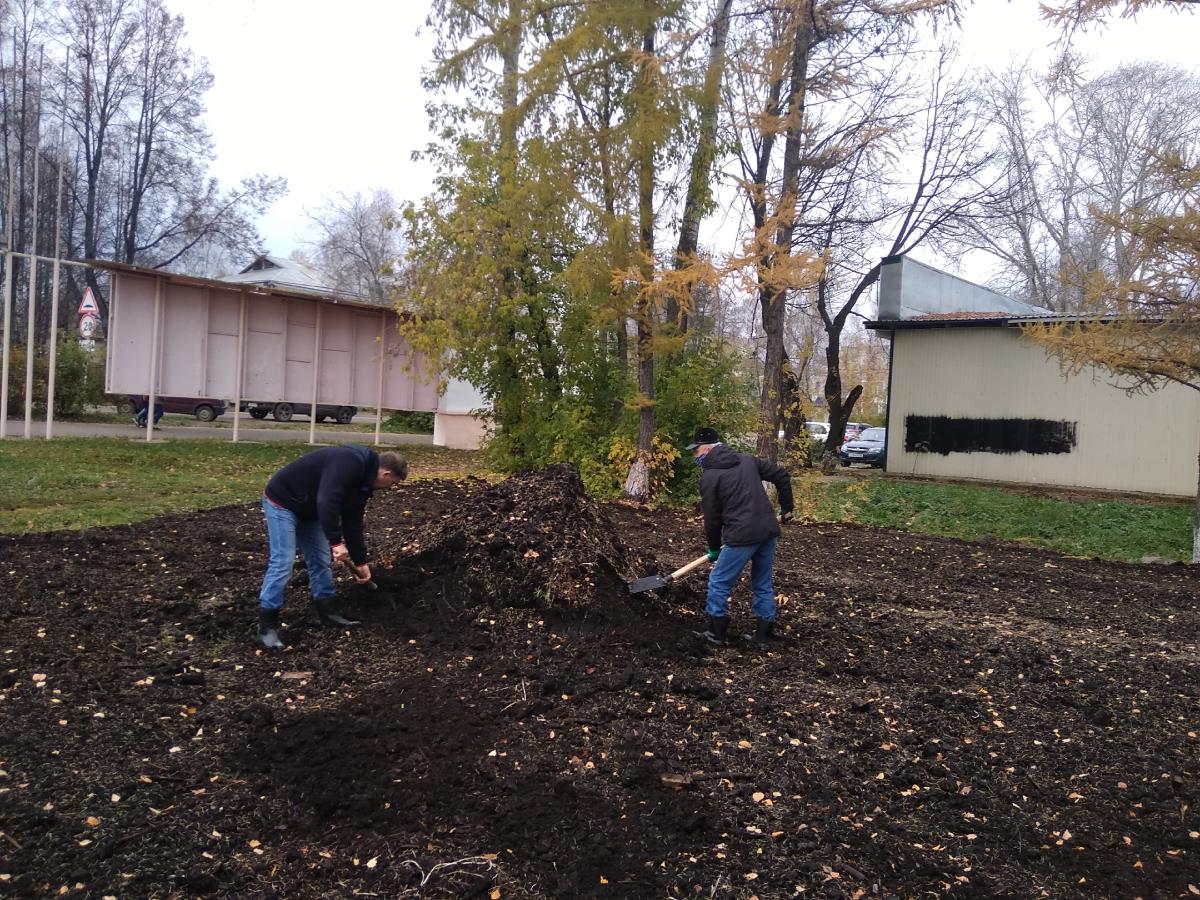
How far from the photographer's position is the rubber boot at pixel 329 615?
5621 millimetres

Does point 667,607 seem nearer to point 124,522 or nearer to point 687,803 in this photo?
point 687,803

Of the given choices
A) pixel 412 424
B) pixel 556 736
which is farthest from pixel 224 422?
pixel 556 736

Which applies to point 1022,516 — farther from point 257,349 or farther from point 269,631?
point 257,349

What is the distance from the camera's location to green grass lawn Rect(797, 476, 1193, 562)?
11.8m

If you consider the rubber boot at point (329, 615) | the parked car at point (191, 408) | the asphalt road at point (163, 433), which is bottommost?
the rubber boot at point (329, 615)

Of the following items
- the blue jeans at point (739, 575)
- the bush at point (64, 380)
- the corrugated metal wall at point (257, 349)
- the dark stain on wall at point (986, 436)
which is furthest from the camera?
the bush at point (64, 380)

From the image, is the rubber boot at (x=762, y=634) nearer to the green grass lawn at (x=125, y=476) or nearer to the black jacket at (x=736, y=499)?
the black jacket at (x=736, y=499)

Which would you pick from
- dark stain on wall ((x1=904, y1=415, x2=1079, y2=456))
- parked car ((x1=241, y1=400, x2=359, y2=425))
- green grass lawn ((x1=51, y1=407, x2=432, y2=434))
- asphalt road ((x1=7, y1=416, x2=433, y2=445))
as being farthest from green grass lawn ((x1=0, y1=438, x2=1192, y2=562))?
parked car ((x1=241, y1=400, x2=359, y2=425))

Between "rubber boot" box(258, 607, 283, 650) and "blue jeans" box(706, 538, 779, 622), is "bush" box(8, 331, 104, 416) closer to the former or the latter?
"rubber boot" box(258, 607, 283, 650)

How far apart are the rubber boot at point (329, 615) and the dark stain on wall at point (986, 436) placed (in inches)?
630

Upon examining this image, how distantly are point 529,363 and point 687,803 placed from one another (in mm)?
11346

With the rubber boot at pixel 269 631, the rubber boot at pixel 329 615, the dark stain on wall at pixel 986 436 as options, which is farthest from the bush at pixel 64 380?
the dark stain on wall at pixel 986 436

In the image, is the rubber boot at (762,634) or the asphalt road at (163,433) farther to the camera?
the asphalt road at (163,433)

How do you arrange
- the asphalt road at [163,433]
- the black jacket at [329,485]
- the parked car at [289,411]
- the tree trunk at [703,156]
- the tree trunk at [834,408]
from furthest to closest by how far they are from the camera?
1. the parked car at [289,411]
2. the tree trunk at [834,408]
3. the asphalt road at [163,433]
4. the tree trunk at [703,156]
5. the black jacket at [329,485]
